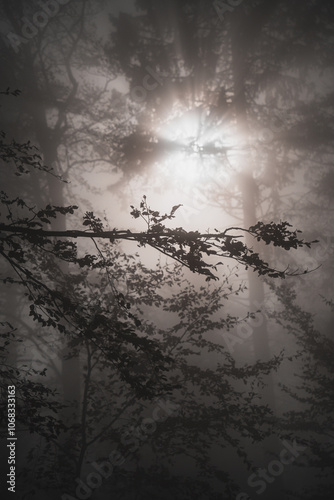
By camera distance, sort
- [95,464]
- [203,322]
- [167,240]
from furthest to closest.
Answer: [203,322], [95,464], [167,240]

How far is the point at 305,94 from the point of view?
1236 cm

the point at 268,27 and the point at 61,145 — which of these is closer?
the point at 268,27

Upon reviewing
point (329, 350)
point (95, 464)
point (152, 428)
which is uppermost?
point (329, 350)

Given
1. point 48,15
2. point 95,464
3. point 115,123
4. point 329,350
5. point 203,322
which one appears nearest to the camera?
point 95,464

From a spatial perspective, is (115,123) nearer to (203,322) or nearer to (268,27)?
(268,27)

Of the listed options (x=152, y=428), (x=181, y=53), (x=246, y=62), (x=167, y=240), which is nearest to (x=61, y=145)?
(x=181, y=53)

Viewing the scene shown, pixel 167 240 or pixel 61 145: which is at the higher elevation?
pixel 61 145

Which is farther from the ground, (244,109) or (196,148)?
(244,109)

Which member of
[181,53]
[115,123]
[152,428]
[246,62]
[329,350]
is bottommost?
[152,428]

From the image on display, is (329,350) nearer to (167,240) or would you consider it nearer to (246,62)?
(167,240)

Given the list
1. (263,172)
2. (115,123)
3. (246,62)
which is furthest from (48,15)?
(263,172)

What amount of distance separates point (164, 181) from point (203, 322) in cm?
685

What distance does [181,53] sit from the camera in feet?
40.5

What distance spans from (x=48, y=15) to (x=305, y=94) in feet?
32.9
